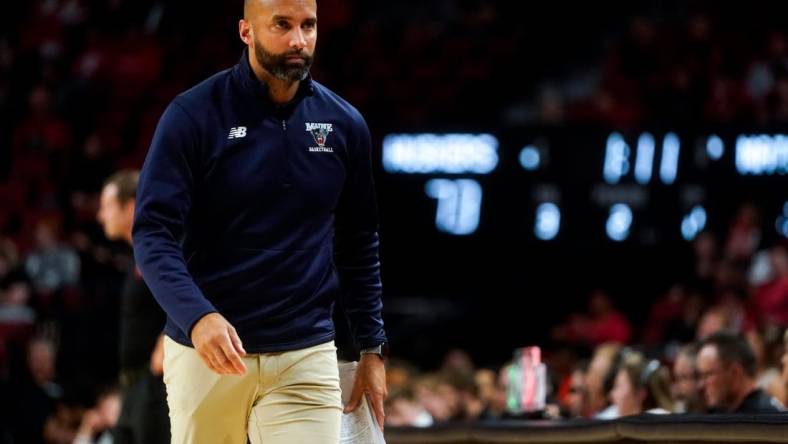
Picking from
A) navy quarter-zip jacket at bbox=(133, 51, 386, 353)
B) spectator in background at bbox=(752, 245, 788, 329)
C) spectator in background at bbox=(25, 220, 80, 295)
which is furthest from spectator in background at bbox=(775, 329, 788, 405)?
spectator in background at bbox=(25, 220, 80, 295)

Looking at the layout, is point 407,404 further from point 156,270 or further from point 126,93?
point 126,93

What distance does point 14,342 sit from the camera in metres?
13.4

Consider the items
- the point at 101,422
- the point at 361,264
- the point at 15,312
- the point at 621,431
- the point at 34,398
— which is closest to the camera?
the point at 361,264

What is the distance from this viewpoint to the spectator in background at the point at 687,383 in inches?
297

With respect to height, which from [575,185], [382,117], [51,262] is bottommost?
[51,262]

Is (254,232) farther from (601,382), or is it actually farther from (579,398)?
(579,398)

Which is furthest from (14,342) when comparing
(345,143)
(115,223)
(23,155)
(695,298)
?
(345,143)

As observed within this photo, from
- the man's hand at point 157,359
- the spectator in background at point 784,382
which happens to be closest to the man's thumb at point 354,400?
the man's hand at point 157,359

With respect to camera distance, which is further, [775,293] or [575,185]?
[575,185]

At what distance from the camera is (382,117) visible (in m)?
17.5

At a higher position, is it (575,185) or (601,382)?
(575,185)

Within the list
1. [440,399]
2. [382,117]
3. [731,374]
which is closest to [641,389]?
[731,374]

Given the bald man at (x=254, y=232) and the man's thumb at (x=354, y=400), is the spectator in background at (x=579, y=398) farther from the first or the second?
the bald man at (x=254, y=232)

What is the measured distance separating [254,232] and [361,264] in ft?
1.75
